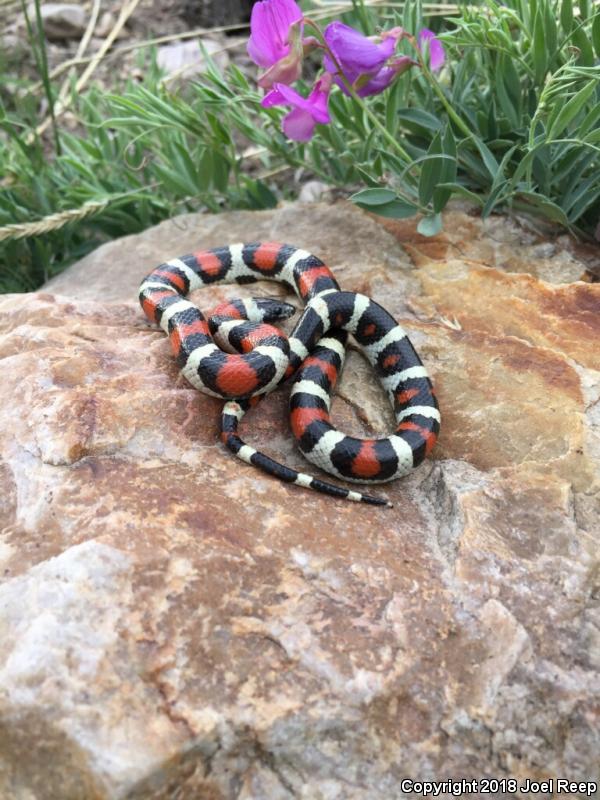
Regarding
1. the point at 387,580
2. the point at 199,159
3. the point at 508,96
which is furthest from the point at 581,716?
the point at 199,159

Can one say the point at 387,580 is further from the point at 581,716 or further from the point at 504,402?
the point at 504,402

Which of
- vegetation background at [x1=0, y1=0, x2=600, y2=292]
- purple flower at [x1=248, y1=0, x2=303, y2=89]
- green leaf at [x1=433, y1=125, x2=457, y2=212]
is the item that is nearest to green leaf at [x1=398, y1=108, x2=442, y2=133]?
vegetation background at [x1=0, y1=0, x2=600, y2=292]

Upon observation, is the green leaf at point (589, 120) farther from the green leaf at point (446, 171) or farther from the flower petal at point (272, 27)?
the flower petal at point (272, 27)

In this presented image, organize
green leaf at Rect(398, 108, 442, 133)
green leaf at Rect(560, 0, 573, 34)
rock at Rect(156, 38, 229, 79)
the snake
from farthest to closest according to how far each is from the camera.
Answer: rock at Rect(156, 38, 229, 79), green leaf at Rect(398, 108, 442, 133), green leaf at Rect(560, 0, 573, 34), the snake

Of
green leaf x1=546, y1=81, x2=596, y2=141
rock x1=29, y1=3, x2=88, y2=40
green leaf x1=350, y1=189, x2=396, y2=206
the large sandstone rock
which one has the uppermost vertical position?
rock x1=29, y1=3, x2=88, y2=40

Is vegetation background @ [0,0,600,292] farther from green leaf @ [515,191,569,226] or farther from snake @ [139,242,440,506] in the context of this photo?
snake @ [139,242,440,506]

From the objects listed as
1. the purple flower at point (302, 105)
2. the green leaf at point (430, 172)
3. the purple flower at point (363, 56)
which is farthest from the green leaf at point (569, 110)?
the purple flower at point (302, 105)
